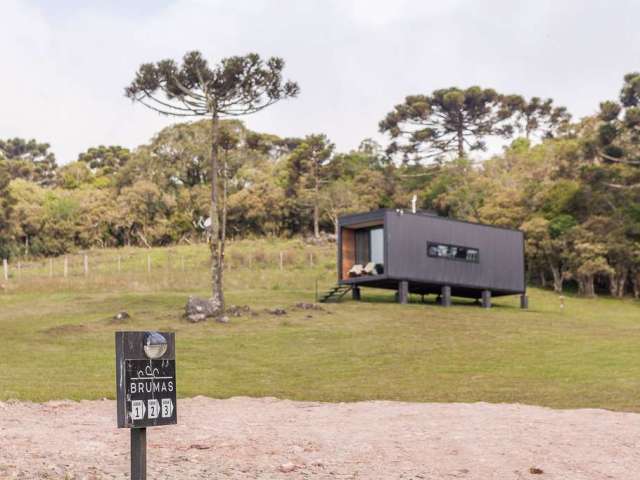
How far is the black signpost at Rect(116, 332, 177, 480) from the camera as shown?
7547 mm

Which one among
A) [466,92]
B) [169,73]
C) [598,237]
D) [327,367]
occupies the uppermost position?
[466,92]

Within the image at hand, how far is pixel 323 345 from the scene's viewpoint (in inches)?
1195

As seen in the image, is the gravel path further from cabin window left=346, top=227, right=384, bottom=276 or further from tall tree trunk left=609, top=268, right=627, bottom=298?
tall tree trunk left=609, top=268, right=627, bottom=298

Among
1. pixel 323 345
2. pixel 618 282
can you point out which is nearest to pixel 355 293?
pixel 323 345

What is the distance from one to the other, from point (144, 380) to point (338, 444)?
5.99 meters

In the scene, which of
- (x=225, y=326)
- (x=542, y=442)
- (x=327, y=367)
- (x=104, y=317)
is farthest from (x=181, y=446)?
(x=104, y=317)

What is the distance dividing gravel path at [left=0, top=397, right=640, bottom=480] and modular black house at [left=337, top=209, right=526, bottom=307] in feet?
86.4

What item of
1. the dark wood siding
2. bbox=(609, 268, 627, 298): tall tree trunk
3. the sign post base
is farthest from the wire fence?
the sign post base

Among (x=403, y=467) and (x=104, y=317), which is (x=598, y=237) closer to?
(x=104, y=317)

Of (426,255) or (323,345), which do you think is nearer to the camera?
(323,345)

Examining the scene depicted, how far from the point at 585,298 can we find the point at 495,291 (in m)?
11.4

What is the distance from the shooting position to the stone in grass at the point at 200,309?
35344 millimetres

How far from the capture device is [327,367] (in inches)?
1015

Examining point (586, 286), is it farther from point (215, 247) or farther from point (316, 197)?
point (215, 247)
